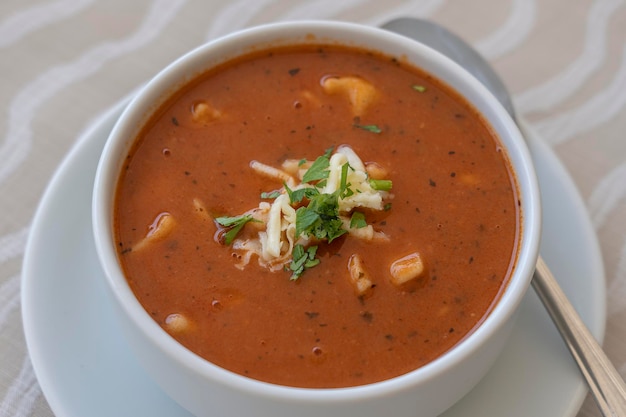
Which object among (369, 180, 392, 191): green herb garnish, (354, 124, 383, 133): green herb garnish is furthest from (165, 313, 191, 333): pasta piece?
(354, 124, 383, 133): green herb garnish

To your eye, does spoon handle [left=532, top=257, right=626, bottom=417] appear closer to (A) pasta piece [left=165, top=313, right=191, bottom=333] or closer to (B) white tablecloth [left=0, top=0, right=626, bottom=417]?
(B) white tablecloth [left=0, top=0, right=626, bottom=417]

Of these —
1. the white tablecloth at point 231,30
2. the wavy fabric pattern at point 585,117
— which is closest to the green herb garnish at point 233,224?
the white tablecloth at point 231,30

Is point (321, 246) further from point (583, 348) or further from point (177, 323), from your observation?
point (583, 348)

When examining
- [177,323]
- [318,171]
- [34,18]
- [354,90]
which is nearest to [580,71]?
[354,90]

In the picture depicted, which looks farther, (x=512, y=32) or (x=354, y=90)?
(x=512, y=32)

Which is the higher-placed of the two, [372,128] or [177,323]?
[372,128]

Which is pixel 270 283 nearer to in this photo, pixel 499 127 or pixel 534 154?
pixel 499 127

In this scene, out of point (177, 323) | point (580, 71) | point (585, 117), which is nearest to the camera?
point (177, 323)
